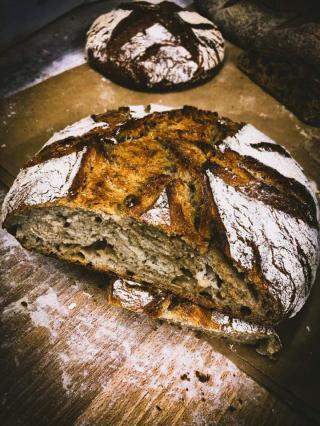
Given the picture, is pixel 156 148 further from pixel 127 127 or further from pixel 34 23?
pixel 34 23

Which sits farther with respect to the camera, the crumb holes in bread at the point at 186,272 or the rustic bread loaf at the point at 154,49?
the rustic bread loaf at the point at 154,49

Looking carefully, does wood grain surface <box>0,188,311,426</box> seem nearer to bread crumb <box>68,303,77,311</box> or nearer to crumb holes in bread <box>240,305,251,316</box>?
bread crumb <box>68,303,77,311</box>

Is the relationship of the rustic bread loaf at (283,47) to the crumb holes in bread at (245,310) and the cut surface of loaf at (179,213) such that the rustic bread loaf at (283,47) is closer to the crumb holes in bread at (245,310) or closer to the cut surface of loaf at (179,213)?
the cut surface of loaf at (179,213)

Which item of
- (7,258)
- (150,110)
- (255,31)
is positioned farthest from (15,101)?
(255,31)

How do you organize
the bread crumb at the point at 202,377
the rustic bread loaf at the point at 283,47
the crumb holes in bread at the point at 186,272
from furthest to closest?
the rustic bread loaf at the point at 283,47 < the crumb holes in bread at the point at 186,272 < the bread crumb at the point at 202,377

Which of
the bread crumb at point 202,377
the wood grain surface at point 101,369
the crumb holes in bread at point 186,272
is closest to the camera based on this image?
the wood grain surface at point 101,369

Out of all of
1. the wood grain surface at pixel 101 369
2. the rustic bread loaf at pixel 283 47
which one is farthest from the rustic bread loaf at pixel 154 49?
the wood grain surface at pixel 101 369

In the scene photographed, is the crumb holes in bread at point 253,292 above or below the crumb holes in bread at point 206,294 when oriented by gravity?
above

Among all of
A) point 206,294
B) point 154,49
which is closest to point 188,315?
point 206,294

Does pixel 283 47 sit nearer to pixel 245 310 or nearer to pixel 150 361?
pixel 245 310
